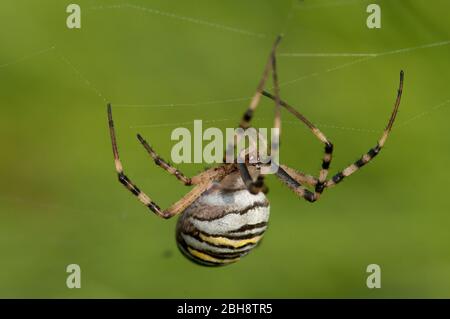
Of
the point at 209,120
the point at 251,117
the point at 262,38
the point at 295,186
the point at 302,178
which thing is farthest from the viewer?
the point at 262,38

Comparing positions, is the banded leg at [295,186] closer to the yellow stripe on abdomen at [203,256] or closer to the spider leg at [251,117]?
the spider leg at [251,117]

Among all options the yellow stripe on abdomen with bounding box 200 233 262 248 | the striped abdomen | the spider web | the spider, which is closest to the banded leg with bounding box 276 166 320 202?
the spider

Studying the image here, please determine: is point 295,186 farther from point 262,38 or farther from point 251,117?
point 262,38

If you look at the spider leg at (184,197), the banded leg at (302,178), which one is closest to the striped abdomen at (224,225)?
the spider leg at (184,197)

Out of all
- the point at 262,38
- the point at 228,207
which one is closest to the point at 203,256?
the point at 228,207

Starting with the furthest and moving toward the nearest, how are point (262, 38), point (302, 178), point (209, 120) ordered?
point (262, 38) → point (209, 120) → point (302, 178)

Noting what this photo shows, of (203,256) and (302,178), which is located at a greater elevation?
(302,178)

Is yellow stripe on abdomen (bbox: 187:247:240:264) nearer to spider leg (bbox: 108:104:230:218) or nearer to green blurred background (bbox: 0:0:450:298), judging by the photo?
spider leg (bbox: 108:104:230:218)

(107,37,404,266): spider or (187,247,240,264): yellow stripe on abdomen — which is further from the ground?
(107,37,404,266): spider
